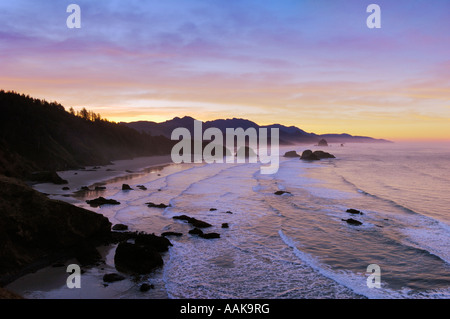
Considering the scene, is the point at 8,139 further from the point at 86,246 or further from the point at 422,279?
the point at 422,279

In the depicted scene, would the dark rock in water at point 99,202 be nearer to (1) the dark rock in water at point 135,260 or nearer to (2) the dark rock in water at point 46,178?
(2) the dark rock in water at point 46,178

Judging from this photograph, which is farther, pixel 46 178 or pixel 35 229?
pixel 46 178

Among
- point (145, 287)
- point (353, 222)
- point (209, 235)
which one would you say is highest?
point (145, 287)

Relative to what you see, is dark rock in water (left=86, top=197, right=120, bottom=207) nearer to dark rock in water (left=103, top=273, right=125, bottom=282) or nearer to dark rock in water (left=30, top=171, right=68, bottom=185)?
dark rock in water (left=30, top=171, right=68, bottom=185)

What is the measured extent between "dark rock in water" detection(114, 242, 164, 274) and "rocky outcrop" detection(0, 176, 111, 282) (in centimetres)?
191

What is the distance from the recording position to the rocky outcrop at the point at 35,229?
10.6 meters

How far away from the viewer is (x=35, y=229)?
11945mm

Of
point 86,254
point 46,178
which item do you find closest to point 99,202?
point 86,254

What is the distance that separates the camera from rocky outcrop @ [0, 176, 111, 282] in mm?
10594

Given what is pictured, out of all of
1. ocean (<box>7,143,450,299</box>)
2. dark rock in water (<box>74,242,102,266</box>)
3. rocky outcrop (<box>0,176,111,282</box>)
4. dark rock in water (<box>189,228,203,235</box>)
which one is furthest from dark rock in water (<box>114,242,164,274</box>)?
dark rock in water (<box>189,228,203,235</box>)

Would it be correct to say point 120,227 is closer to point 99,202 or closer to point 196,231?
point 196,231

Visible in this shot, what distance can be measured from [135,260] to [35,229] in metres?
4.39

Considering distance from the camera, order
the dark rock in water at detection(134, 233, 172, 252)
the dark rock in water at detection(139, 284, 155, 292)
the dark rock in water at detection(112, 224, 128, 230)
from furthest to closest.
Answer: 1. the dark rock in water at detection(112, 224, 128, 230)
2. the dark rock in water at detection(134, 233, 172, 252)
3. the dark rock in water at detection(139, 284, 155, 292)

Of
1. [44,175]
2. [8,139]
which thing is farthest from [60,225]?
[8,139]
